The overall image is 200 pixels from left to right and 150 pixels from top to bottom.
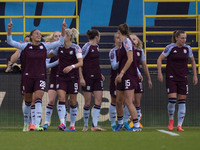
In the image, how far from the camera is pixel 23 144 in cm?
736

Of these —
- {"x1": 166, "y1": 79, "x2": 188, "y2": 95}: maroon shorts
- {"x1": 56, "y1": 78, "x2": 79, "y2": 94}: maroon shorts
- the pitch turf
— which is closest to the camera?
the pitch turf

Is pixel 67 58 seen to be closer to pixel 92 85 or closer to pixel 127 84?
pixel 92 85

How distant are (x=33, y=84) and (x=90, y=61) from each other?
5.04ft

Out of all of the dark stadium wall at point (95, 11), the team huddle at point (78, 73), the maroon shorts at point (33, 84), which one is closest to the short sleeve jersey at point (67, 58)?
the team huddle at point (78, 73)

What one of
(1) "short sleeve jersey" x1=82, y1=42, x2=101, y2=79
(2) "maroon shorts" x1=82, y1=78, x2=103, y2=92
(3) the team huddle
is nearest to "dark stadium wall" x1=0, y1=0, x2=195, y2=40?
(3) the team huddle

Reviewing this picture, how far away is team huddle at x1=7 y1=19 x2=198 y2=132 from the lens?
1045 centimetres

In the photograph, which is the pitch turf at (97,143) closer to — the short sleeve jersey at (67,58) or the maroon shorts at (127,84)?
the maroon shorts at (127,84)

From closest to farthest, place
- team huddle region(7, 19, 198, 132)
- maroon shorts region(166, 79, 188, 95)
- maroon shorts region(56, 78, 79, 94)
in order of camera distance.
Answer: team huddle region(7, 19, 198, 132), maroon shorts region(56, 78, 79, 94), maroon shorts region(166, 79, 188, 95)

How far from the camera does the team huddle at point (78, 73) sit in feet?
34.3

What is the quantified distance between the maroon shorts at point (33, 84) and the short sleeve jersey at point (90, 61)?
1.26m

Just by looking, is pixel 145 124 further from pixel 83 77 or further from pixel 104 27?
Result: pixel 104 27

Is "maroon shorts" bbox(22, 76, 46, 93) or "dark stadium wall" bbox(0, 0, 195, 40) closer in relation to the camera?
"maroon shorts" bbox(22, 76, 46, 93)

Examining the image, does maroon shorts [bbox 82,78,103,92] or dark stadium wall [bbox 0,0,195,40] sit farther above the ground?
dark stadium wall [bbox 0,0,195,40]

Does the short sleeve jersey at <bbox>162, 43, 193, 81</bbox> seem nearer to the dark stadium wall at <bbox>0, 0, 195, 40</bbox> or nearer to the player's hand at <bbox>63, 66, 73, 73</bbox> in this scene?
the player's hand at <bbox>63, 66, 73, 73</bbox>
